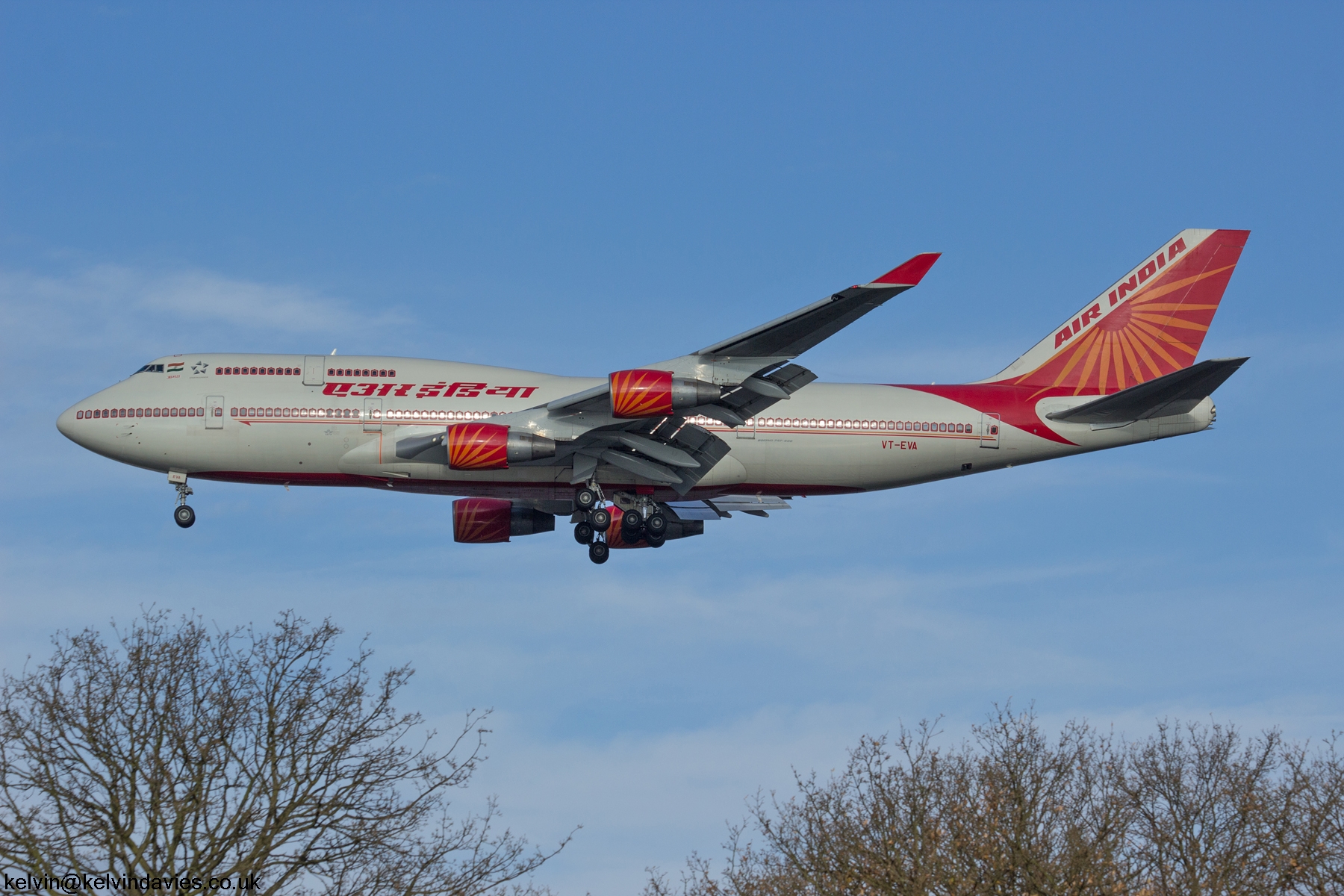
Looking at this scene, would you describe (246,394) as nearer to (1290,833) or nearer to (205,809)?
(205,809)

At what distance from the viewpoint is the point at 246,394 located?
44969mm

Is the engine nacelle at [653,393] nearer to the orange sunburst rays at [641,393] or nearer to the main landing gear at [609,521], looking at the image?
the orange sunburst rays at [641,393]

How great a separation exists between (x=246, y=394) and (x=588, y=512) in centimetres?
1117

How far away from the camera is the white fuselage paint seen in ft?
146

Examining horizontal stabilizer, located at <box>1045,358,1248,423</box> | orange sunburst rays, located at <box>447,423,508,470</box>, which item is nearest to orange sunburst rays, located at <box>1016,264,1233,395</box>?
horizontal stabilizer, located at <box>1045,358,1248,423</box>

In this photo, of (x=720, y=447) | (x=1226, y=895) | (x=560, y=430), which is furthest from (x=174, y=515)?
(x=1226, y=895)

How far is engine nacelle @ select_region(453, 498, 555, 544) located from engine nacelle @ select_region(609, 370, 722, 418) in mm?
→ 11442

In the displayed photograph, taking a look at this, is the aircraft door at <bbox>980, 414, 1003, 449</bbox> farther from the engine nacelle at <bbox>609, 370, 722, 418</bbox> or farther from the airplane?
the engine nacelle at <bbox>609, 370, 722, 418</bbox>

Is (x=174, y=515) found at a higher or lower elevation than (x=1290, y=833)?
higher

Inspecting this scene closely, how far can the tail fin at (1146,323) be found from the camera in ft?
161

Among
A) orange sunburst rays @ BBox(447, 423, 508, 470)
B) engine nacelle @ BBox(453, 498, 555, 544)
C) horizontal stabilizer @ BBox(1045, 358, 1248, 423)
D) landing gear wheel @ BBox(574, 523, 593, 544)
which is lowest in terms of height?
landing gear wheel @ BBox(574, 523, 593, 544)

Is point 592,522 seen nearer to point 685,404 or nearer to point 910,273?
point 685,404

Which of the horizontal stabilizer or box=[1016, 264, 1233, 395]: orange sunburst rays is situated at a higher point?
box=[1016, 264, 1233, 395]: orange sunburst rays

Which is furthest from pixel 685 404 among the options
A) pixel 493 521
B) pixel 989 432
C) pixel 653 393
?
pixel 493 521
